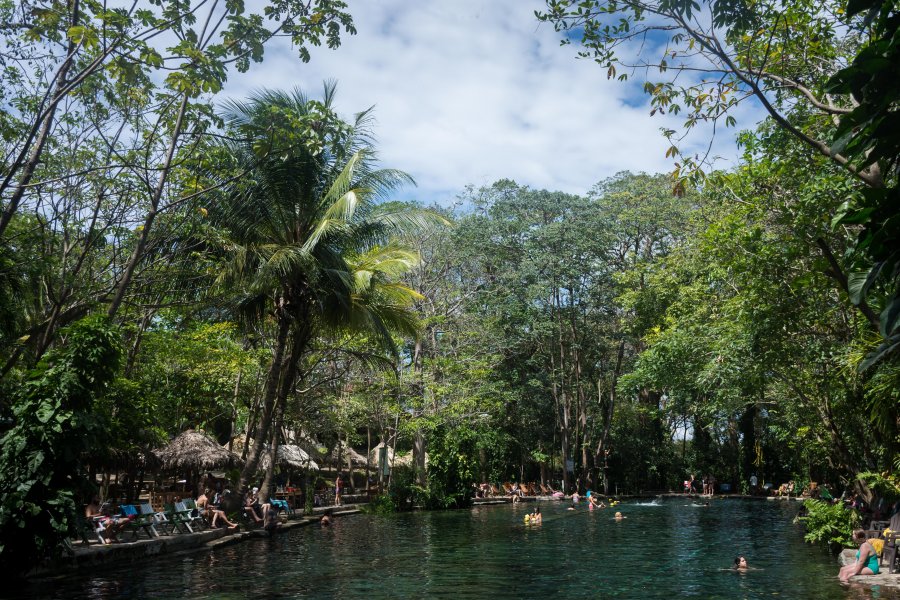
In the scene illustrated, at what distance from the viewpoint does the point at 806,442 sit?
24094 mm

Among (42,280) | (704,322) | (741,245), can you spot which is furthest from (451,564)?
(704,322)

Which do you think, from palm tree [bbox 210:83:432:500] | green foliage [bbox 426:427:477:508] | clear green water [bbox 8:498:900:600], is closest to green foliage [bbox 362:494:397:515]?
green foliage [bbox 426:427:477:508]

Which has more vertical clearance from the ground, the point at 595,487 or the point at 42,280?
the point at 42,280

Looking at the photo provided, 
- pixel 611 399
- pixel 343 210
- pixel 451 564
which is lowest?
pixel 451 564

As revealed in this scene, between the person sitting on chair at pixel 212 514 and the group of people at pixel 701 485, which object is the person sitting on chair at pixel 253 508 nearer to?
the person sitting on chair at pixel 212 514

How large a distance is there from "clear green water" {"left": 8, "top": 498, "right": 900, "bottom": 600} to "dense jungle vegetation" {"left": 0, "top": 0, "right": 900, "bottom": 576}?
2.13 m

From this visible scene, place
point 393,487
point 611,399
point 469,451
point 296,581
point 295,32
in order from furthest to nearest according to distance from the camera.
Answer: point 611,399 < point 469,451 < point 393,487 < point 296,581 < point 295,32

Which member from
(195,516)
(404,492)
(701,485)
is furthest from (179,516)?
(701,485)

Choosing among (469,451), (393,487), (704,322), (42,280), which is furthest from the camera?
(469,451)

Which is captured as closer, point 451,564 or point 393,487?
point 451,564

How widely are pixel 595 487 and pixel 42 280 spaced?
31885 millimetres

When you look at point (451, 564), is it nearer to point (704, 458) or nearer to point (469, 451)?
point (469, 451)

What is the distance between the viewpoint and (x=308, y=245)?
1708cm

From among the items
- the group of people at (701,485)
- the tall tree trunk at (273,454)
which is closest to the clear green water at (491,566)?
the tall tree trunk at (273,454)
